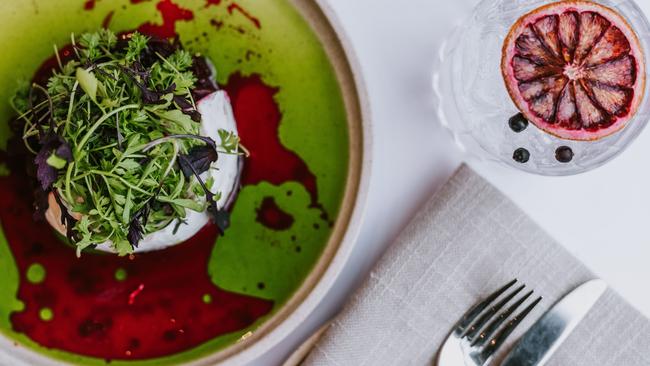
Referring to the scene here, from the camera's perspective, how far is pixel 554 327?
1347 millimetres

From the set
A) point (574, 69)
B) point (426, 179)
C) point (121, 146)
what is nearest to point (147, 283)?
point (121, 146)

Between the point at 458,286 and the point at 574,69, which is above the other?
the point at 574,69

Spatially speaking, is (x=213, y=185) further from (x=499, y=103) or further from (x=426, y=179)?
(x=499, y=103)

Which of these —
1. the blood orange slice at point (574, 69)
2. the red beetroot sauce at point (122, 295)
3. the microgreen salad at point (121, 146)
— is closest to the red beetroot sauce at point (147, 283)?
the red beetroot sauce at point (122, 295)

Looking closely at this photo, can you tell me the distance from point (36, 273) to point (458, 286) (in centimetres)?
79

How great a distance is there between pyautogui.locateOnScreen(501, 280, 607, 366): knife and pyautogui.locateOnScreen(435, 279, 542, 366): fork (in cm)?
3

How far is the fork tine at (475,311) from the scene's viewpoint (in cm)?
134

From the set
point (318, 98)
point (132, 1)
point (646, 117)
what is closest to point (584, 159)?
point (646, 117)

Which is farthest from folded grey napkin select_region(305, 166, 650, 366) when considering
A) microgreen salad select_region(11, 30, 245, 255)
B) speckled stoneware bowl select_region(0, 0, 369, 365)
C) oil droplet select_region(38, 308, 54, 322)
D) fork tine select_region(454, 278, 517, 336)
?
oil droplet select_region(38, 308, 54, 322)

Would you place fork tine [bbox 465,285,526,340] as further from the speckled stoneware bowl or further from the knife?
the speckled stoneware bowl

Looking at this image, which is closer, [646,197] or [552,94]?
[552,94]

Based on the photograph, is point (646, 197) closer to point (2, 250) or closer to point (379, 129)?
point (379, 129)

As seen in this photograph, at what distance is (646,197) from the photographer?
56.9 inches

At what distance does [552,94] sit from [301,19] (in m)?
0.46
